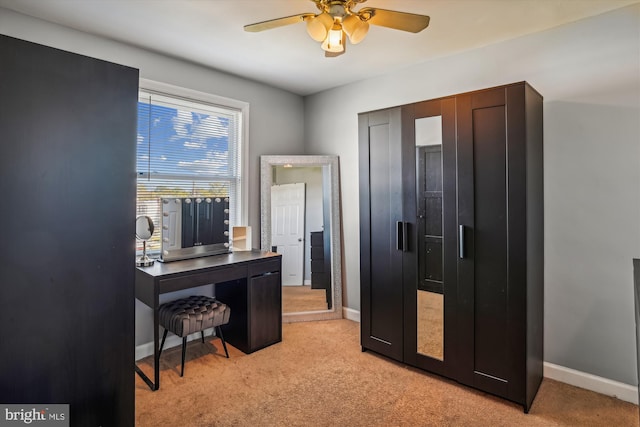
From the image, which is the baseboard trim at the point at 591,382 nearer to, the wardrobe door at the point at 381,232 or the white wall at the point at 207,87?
the wardrobe door at the point at 381,232

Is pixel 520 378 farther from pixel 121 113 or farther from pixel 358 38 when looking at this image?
pixel 121 113

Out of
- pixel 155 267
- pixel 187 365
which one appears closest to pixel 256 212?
pixel 155 267

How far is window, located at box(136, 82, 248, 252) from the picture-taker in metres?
2.96

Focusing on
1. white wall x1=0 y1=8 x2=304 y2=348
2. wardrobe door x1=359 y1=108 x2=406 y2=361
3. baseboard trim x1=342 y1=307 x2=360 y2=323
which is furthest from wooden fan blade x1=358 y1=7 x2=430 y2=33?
baseboard trim x1=342 y1=307 x2=360 y2=323

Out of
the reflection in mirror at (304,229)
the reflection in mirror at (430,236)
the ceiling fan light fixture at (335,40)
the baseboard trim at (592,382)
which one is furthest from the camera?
the reflection in mirror at (304,229)

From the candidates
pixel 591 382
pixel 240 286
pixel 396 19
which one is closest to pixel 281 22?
pixel 396 19

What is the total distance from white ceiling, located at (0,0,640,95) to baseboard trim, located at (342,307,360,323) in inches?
100

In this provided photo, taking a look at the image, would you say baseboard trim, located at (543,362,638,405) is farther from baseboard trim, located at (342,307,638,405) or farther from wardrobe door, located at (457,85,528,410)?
wardrobe door, located at (457,85,528,410)

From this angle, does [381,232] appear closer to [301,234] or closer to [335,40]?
[301,234]

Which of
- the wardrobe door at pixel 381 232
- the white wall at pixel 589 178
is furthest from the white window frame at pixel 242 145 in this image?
the white wall at pixel 589 178

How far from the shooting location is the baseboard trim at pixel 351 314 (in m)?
3.74

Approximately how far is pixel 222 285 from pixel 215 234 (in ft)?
1.65

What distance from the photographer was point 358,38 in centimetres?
188

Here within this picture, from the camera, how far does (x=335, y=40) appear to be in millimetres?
1875
